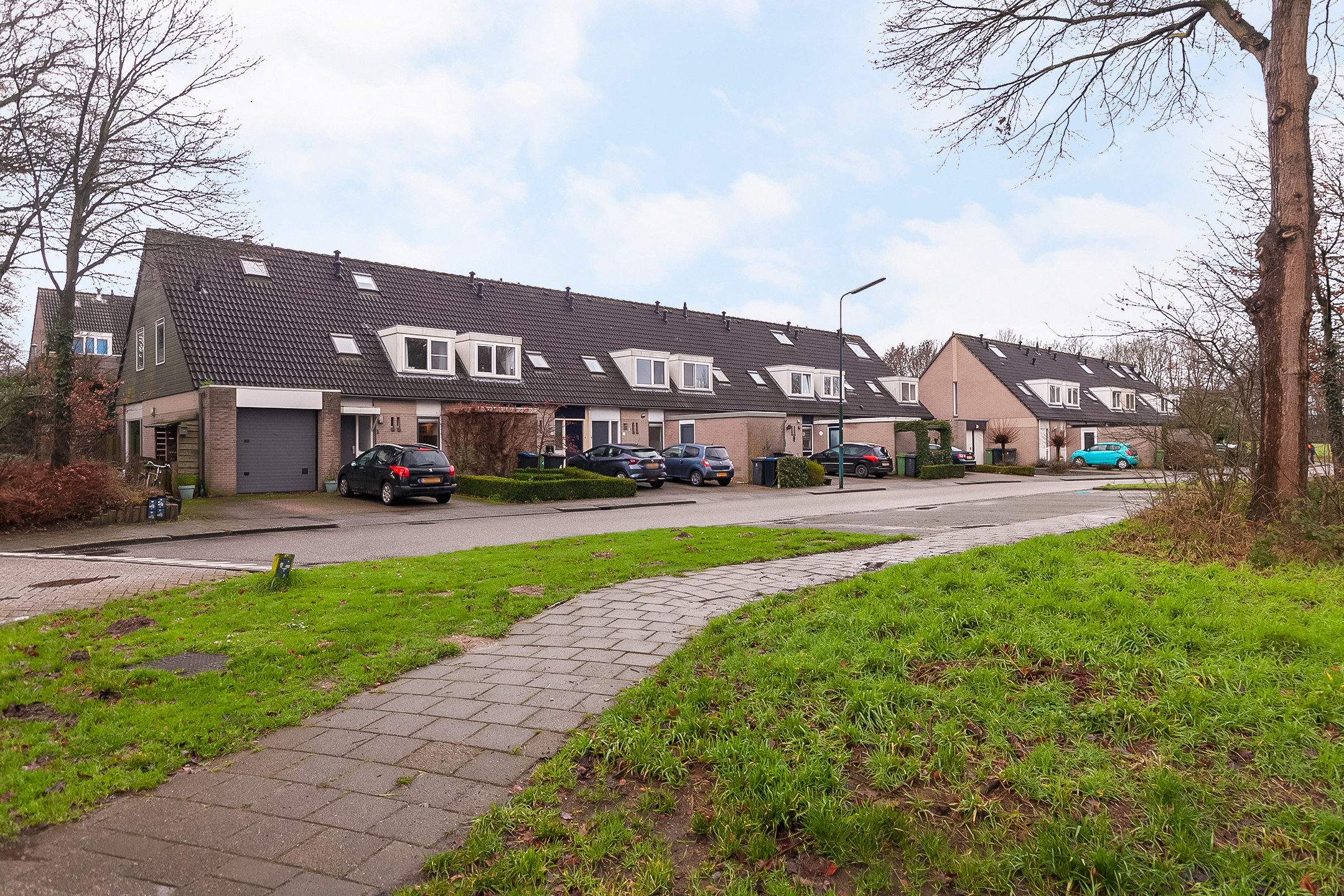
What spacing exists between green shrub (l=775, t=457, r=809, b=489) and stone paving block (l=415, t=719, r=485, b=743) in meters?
26.2

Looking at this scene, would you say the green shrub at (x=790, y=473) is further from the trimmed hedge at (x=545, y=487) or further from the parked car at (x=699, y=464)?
the trimmed hedge at (x=545, y=487)

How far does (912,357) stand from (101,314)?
60826mm

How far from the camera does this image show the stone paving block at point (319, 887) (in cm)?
285

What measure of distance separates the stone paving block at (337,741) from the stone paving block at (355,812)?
55cm

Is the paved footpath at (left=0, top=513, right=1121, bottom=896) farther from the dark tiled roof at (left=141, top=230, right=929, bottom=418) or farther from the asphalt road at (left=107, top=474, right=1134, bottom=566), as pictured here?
the dark tiled roof at (left=141, top=230, right=929, bottom=418)

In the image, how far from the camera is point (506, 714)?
4.46 meters

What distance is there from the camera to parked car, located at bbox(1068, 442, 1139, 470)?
45.5 m

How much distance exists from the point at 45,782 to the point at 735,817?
3.26 meters

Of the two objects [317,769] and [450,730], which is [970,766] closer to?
[450,730]

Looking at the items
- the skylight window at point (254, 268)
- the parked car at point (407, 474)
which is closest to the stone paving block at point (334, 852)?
the parked car at point (407, 474)

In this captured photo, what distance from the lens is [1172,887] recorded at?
2.72 meters

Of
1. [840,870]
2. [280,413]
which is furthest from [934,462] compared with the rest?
[840,870]

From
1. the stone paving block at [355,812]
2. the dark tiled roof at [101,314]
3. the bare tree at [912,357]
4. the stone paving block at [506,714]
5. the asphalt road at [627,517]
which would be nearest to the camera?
the stone paving block at [355,812]

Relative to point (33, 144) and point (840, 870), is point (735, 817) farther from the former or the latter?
point (33, 144)
